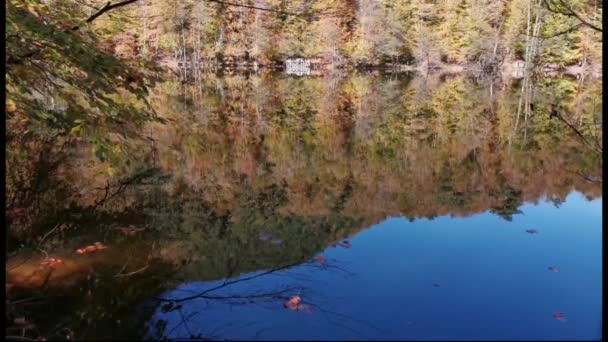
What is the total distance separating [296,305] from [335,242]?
181 cm

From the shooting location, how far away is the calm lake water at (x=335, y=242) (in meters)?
4.61

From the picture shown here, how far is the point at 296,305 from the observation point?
16.0ft

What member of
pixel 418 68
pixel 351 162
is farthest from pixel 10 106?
pixel 418 68

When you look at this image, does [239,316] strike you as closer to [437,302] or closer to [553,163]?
[437,302]

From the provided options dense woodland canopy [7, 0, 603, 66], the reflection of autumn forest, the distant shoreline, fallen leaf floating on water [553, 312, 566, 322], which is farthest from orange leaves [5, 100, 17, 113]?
dense woodland canopy [7, 0, 603, 66]

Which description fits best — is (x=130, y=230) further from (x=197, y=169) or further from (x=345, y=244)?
(x=197, y=169)

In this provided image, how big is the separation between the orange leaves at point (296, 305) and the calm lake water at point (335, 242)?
0.02m

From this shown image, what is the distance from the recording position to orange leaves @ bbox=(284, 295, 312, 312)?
4801mm

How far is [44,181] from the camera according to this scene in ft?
27.3

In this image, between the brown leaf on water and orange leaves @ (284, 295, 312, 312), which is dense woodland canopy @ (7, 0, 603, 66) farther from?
the brown leaf on water

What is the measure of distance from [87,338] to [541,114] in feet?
61.2

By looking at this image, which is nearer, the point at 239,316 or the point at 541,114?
the point at 239,316

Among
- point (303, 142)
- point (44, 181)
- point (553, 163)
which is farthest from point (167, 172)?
point (553, 163)

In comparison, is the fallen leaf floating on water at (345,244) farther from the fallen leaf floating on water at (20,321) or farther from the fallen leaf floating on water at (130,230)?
the fallen leaf floating on water at (20,321)
